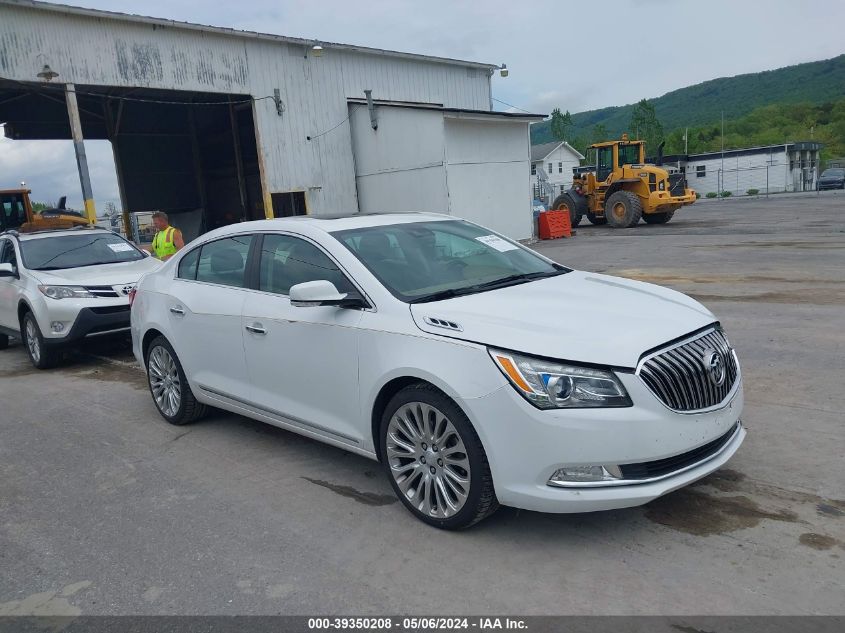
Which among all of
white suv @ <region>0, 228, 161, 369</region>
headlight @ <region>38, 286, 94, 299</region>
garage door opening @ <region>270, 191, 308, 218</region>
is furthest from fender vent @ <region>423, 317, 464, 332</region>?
garage door opening @ <region>270, 191, 308, 218</region>

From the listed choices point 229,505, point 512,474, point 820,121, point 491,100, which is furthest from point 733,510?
point 820,121

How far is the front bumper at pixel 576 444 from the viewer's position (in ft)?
10.3

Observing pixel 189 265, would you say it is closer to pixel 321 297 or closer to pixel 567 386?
pixel 321 297

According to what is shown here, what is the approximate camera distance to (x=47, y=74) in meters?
15.9

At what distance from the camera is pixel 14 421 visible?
632cm

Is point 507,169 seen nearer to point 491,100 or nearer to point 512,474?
point 491,100

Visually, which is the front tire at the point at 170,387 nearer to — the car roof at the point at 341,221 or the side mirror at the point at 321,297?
the car roof at the point at 341,221

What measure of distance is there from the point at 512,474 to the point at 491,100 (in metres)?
26.1

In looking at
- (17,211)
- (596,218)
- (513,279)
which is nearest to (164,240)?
(513,279)

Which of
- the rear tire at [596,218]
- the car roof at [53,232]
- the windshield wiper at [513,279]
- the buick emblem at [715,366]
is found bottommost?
the rear tire at [596,218]

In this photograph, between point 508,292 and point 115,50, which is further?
point 115,50

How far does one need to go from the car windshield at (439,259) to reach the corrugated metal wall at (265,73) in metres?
14.7

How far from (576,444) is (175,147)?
29.4 metres

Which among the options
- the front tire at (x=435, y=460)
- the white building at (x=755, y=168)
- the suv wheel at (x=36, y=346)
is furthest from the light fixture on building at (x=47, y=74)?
the white building at (x=755, y=168)
